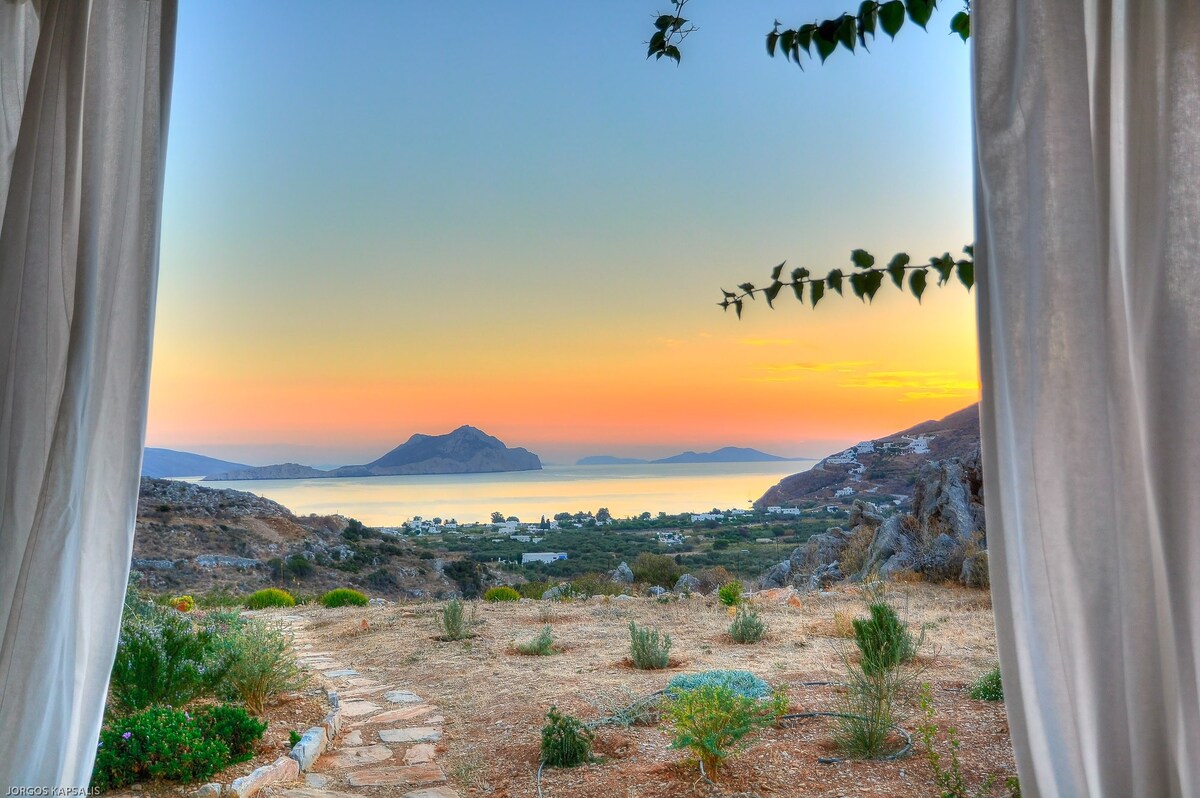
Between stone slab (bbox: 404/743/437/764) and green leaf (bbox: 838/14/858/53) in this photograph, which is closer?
green leaf (bbox: 838/14/858/53)

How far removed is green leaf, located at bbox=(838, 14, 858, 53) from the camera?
1804mm

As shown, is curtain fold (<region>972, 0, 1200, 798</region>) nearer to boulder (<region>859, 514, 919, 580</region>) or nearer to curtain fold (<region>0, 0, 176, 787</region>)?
curtain fold (<region>0, 0, 176, 787</region>)

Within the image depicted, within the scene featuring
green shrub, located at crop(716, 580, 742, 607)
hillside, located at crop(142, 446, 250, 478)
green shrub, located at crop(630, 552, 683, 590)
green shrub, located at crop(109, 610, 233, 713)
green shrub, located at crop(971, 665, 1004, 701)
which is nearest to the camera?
green shrub, located at crop(109, 610, 233, 713)

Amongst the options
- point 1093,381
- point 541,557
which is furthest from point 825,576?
point 1093,381

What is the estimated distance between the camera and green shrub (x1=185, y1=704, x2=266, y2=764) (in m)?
2.84

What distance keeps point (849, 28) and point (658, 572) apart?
9.50m

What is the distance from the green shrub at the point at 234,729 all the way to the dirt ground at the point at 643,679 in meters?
0.75

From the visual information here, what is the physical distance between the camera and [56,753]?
5.11ft

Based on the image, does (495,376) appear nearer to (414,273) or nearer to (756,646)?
(414,273)

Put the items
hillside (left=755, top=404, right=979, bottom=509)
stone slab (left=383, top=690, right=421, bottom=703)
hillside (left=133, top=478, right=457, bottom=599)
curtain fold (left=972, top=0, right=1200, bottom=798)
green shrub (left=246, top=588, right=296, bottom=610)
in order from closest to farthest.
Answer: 1. curtain fold (left=972, top=0, right=1200, bottom=798)
2. stone slab (left=383, top=690, right=421, bottom=703)
3. green shrub (left=246, top=588, right=296, bottom=610)
4. hillside (left=755, top=404, right=979, bottom=509)
5. hillside (left=133, top=478, right=457, bottom=599)

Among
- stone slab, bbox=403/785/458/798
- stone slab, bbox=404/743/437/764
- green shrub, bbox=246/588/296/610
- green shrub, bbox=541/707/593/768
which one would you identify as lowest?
green shrub, bbox=246/588/296/610

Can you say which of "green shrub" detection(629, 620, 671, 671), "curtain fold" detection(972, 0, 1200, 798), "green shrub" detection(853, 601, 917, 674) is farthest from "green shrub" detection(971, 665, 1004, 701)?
"curtain fold" detection(972, 0, 1200, 798)

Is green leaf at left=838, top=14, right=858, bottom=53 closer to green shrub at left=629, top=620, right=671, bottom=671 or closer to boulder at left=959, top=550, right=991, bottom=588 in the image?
green shrub at left=629, top=620, right=671, bottom=671

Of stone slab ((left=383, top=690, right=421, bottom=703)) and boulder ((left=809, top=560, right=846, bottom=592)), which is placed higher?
stone slab ((left=383, top=690, right=421, bottom=703))
